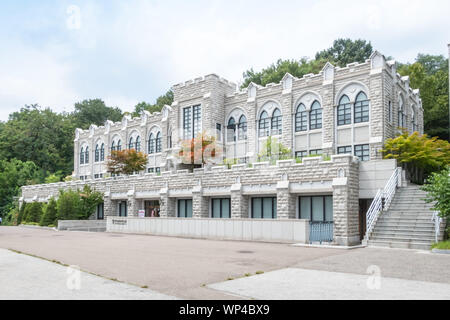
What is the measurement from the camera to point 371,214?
70.0 feet

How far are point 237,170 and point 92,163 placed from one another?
96.2ft

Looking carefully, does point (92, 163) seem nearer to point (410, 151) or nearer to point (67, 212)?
point (67, 212)

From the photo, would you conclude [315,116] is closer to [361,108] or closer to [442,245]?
[361,108]

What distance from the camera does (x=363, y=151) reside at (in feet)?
97.7

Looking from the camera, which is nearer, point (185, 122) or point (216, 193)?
point (216, 193)

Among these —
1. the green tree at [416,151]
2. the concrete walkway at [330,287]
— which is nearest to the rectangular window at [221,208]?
the green tree at [416,151]

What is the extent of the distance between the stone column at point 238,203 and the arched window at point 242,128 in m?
9.68

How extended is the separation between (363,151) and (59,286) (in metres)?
24.9

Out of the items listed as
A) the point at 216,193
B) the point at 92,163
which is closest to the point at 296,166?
the point at 216,193

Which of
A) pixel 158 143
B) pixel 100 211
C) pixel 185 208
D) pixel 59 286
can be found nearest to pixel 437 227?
pixel 59 286

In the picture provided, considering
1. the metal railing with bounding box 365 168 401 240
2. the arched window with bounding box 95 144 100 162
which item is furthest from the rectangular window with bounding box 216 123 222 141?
the arched window with bounding box 95 144 100 162

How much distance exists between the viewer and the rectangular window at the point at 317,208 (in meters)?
25.0
